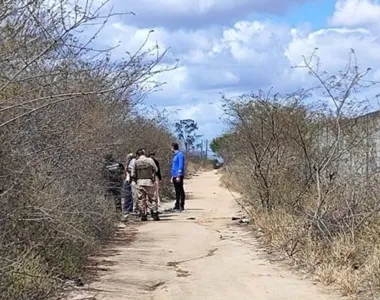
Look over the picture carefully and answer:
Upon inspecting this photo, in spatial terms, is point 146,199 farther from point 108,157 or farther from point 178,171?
point 108,157

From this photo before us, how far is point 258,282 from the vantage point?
36.8ft

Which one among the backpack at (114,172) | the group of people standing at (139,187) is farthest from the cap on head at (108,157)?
the group of people standing at (139,187)

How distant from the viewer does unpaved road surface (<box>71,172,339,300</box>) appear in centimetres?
1034

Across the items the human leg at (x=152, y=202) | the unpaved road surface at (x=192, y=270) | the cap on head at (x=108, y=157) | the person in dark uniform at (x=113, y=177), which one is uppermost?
the cap on head at (x=108, y=157)

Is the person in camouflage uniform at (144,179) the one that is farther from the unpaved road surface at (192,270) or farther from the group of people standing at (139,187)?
the unpaved road surface at (192,270)

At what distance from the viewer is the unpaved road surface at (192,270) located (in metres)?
10.3

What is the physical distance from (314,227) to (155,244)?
3.40 metres

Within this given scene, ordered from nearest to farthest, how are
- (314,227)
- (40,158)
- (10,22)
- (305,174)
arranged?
(10,22)
(40,158)
(314,227)
(305,174)

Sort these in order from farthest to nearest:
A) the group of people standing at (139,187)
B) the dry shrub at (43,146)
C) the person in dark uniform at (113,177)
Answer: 1. the group of people standing at (139,187)
2. the person in dark uniform at (113,177)
3. the dry shrub at (43,146)

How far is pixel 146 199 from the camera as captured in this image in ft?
64.8

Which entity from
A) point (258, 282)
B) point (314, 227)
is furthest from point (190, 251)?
point (258, 282)

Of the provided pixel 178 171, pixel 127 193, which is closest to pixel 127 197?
pixel 127 193

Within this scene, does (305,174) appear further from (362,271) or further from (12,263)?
(12,263)

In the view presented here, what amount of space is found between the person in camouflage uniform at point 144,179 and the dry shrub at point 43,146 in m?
5.75
